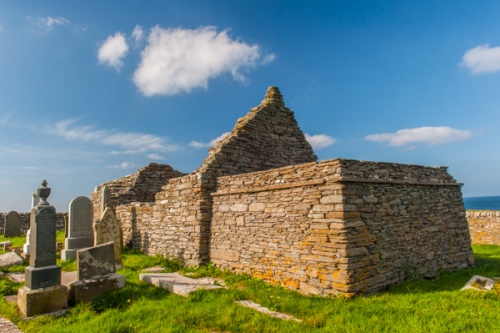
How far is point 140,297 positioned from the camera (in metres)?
7.43

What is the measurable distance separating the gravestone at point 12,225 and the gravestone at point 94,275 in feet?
61.3

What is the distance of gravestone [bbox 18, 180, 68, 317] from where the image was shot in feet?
21.5

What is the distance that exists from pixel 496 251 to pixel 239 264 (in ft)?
43.8

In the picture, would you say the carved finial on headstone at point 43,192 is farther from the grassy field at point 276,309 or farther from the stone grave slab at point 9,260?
the stone grave slab at point 9,260

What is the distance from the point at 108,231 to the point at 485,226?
64.5 ft

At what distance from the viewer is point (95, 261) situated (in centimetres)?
761

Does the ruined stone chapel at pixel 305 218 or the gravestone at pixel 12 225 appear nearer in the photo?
Answer: the ruined stone chapel at pixel 305 218

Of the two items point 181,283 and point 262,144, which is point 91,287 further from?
point 262,144

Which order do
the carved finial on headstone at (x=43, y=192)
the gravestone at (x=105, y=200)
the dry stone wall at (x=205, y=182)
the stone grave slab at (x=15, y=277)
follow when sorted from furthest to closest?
the gravestone at (x=105, y=200), the dry stone wall at (x=205, y=182), the stone grave slab at (x=15, y=277), the carved finial on headstone at (x=43, y=192)

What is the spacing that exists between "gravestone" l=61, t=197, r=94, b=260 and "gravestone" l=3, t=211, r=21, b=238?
1239 centimetres

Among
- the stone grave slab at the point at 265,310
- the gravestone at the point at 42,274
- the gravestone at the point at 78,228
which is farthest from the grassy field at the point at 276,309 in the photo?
the gravestone at the point at 78,228

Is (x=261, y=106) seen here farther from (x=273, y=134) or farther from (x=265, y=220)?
(x=265, y=220)

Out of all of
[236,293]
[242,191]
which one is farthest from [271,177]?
[236,293]

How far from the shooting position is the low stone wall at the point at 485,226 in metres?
17.4
